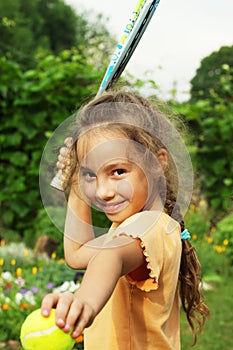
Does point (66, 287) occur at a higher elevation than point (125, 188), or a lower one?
lower

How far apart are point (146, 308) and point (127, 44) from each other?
2.22 ft

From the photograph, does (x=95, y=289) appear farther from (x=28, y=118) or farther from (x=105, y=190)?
(x=28, y=118)

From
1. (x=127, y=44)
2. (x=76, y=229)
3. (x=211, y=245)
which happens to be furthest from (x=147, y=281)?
(x=211, y=245)

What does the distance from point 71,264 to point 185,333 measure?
219 cm

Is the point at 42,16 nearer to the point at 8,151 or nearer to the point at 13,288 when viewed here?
the point at 8,151

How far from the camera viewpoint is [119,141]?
4.50 feet

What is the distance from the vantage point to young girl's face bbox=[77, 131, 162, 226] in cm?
133

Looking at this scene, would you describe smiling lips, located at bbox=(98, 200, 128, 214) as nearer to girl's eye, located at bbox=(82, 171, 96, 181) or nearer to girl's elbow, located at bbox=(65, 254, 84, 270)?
girl's eye, located at bbox=(82, 171, 96, 181)

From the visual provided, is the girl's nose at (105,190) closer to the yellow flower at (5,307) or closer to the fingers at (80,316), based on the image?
the fingers at (80,316)

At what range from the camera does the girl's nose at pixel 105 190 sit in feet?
4.35

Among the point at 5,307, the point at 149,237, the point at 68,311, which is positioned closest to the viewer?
the point at 68,311

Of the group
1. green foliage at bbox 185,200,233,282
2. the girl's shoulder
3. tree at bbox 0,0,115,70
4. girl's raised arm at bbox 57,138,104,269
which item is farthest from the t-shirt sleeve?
tree at bbox 0,0,115,70

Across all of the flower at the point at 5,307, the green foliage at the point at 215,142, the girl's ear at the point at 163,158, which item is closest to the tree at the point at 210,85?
the green foliage at the point at 215,142

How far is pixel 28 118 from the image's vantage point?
606 centimetres
